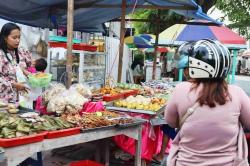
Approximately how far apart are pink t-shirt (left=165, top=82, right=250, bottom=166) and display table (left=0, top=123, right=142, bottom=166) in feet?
4.49

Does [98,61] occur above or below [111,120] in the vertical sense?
above

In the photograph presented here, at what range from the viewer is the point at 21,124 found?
329 centimetres

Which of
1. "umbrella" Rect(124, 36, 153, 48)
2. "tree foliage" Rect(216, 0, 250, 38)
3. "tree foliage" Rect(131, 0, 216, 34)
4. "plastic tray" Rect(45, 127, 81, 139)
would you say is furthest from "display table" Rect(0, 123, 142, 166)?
"tree foliage" Rect(216, 0, 250, 38)

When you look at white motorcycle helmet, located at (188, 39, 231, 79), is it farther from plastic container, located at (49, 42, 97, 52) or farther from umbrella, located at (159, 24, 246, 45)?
umbrella, located at (159, 24, 246, 45)

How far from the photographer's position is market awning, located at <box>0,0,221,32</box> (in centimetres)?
709

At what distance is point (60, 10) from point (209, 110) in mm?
6508

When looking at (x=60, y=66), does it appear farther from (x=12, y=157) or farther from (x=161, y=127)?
(x=12, y=157)

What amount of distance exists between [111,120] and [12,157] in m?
1.46

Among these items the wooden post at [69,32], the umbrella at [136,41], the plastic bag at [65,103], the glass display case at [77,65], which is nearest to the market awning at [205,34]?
the umbrella at [136,41]

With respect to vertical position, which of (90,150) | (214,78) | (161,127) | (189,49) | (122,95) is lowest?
Answer: (90,150)

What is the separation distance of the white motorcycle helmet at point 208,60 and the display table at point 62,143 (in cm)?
153

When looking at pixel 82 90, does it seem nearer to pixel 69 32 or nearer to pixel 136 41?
pixel 69 32

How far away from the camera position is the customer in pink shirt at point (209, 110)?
2.24 meters

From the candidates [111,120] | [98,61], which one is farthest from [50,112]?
[98,61]
